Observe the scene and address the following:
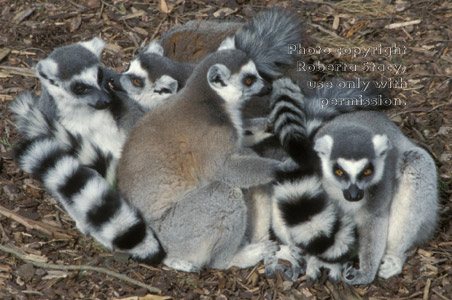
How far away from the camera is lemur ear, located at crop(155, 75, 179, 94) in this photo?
516 centimetres

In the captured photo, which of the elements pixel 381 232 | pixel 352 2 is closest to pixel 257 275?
pixel 381 232

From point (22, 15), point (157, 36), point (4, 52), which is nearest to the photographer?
point (4, 52)

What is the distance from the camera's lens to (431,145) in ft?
17.8

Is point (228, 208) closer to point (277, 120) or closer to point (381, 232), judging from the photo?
point (277, 120)

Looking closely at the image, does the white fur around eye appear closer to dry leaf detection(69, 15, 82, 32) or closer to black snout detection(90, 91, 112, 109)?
black snout detection(90, 91, 112, 109)

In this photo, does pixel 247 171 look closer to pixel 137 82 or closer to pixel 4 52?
pixel 137 82

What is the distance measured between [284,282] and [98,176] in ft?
5.36

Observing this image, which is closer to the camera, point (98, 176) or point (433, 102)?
point (98, 176)

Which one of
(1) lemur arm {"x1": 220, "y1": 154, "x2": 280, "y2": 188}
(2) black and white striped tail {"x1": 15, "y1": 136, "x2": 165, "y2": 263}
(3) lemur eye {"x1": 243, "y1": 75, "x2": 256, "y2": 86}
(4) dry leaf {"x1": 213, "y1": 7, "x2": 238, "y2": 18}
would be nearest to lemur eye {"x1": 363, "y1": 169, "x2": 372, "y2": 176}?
(1) lemur arm {"x1": 220, "y1": 154, "x2": 280, "y2": 188}

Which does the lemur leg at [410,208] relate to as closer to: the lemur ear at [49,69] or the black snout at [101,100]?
the black snout at [101,100]

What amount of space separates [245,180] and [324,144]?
663 millimetres

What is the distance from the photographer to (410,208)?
439cm

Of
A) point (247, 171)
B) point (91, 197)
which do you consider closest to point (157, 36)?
→ point (247, 171)

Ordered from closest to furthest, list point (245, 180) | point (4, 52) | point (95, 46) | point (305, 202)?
1. point (305, 202)
2. point (245, 180)
3. point (95, 46)
4. point (4, 52)
